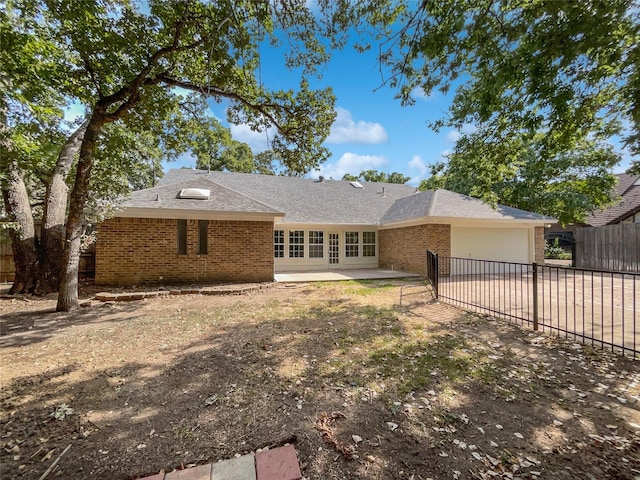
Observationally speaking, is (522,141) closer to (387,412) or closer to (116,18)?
(387,412)

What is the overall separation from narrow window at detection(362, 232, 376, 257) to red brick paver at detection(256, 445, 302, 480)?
14225 millimetres

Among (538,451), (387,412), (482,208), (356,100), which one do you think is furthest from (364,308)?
(482,208)

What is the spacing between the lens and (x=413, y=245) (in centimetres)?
1365

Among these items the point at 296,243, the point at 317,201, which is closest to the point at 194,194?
the point at 296,243

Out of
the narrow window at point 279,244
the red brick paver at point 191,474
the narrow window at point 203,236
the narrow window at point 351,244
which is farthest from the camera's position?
the narrow window at point 351,244

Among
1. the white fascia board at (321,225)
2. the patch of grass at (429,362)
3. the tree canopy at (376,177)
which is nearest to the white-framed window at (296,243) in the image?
the white fascia board at (321,225)

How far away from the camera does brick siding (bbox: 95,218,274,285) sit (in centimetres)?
979

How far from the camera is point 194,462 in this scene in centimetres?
221

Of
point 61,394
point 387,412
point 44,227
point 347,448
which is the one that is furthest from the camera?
point 44,227

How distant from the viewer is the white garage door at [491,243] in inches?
534

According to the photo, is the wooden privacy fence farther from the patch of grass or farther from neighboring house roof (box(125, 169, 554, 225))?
the patch of grass

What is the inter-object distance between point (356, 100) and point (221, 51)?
14.6 feet

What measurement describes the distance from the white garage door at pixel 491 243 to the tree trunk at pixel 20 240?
15305mm

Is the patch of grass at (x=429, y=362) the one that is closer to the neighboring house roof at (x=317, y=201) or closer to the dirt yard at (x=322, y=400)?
the dirt yard at (x=322, y=400)
